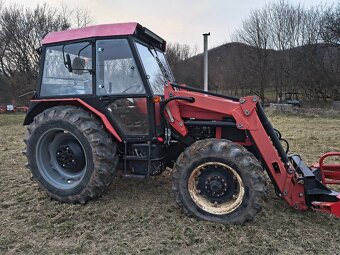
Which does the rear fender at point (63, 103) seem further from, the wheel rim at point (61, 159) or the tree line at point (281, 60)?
the tree line at point (281, 60)

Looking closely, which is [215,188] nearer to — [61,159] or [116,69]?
[116,69]

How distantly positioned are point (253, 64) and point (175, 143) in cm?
2400

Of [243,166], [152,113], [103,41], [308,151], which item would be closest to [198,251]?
[243,166]

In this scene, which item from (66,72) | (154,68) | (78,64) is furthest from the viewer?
(154,68)

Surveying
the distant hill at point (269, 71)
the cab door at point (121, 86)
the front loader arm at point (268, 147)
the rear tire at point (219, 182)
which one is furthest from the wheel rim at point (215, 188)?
the distant hill at point (269, 71)

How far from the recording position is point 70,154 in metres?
4.31

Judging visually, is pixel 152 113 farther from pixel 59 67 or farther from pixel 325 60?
pixel 325 60

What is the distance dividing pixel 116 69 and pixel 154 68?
0.58 metres

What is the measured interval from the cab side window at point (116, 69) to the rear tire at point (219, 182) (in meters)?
1.10

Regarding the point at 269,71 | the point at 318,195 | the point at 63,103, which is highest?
the point at 269,71

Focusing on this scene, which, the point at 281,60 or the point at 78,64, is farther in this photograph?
the point at 281,60

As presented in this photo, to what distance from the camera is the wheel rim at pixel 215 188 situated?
11.9 ft

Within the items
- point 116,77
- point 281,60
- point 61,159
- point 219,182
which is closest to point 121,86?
point 116,77

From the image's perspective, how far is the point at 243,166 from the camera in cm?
349
